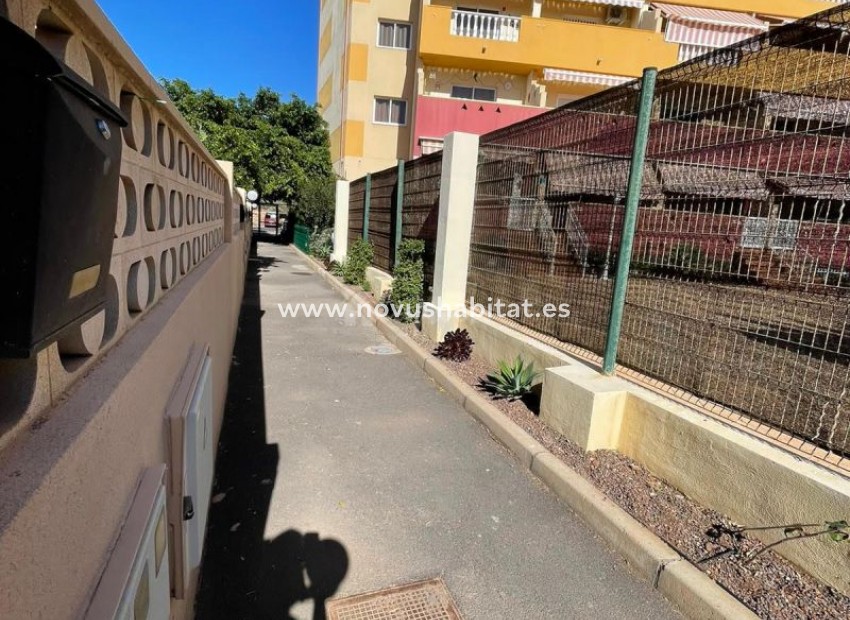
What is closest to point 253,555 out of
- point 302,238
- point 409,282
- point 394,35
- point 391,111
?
point 409,282

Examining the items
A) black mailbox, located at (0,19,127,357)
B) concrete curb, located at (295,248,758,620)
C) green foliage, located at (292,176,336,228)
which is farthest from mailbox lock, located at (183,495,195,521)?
green foliage, located at (292,176,336,228)

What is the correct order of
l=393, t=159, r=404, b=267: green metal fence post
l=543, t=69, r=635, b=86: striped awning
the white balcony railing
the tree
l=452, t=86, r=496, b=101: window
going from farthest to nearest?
l=452, t=86, r=496, b=101: window < l=543, t=69, r=635, b=86: striped awning < the white balcony railing < the tree < l=393, t=159, r=404, b=267: green metal fence post

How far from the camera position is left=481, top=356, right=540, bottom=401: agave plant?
4.75 meters

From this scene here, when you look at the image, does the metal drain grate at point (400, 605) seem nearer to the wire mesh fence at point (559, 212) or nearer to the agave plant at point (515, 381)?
the agave plant at point (515, 381)

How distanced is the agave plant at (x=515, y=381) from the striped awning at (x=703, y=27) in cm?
1885

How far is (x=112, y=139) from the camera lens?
2.78 feet

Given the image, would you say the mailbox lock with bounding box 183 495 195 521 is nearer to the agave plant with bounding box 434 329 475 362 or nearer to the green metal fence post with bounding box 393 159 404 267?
the agave plant with bounding box 434 329 475 362

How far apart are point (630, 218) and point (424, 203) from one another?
499 cm

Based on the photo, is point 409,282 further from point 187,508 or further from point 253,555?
point 187,508

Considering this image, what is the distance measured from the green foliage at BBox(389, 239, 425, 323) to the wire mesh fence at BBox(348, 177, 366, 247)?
4938 mm

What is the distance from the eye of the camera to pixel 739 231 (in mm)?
3225

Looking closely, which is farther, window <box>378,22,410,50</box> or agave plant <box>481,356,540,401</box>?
window <box>378,22,410,50</box>

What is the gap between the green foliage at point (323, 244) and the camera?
17473mm

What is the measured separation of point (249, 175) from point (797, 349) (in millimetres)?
17720
